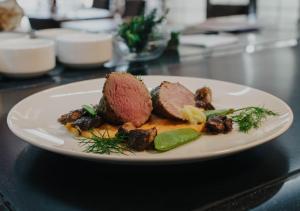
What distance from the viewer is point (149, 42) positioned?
1264 millimetres

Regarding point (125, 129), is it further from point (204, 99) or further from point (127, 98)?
point (204, 99)

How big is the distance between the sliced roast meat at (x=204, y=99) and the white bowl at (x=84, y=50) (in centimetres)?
46

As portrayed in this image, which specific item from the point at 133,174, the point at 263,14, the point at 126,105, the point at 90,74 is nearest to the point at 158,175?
the point at 133,174

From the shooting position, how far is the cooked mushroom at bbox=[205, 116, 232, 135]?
563 mm

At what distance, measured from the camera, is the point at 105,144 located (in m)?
0.51

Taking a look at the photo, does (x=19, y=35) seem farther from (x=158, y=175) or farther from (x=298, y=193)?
(x=298, y=193)

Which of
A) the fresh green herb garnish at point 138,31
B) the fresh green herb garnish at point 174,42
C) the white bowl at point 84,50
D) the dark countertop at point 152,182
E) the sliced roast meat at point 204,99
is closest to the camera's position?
the dark countertop at point 152,182

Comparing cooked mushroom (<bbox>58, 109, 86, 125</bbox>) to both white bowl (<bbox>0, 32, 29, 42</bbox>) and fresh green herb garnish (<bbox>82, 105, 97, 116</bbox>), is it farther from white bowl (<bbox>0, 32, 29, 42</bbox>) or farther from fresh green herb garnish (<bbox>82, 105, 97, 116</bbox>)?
white bowl (<bbox>0, 32, 29, 42</bbox>)

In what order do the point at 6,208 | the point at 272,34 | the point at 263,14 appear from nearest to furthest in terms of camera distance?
the point at 6,208 < the point at 272,34 < the point at 263,14

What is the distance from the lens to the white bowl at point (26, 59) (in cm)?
99

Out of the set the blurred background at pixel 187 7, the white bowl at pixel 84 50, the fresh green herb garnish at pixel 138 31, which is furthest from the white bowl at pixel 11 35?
the blurred background at pixel 187 7

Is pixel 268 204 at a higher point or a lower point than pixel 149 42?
lower

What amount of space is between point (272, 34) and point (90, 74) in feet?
2.93

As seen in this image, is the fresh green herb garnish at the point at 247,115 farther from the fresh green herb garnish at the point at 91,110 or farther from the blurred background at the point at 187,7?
the blurred background at the point at 187,7
